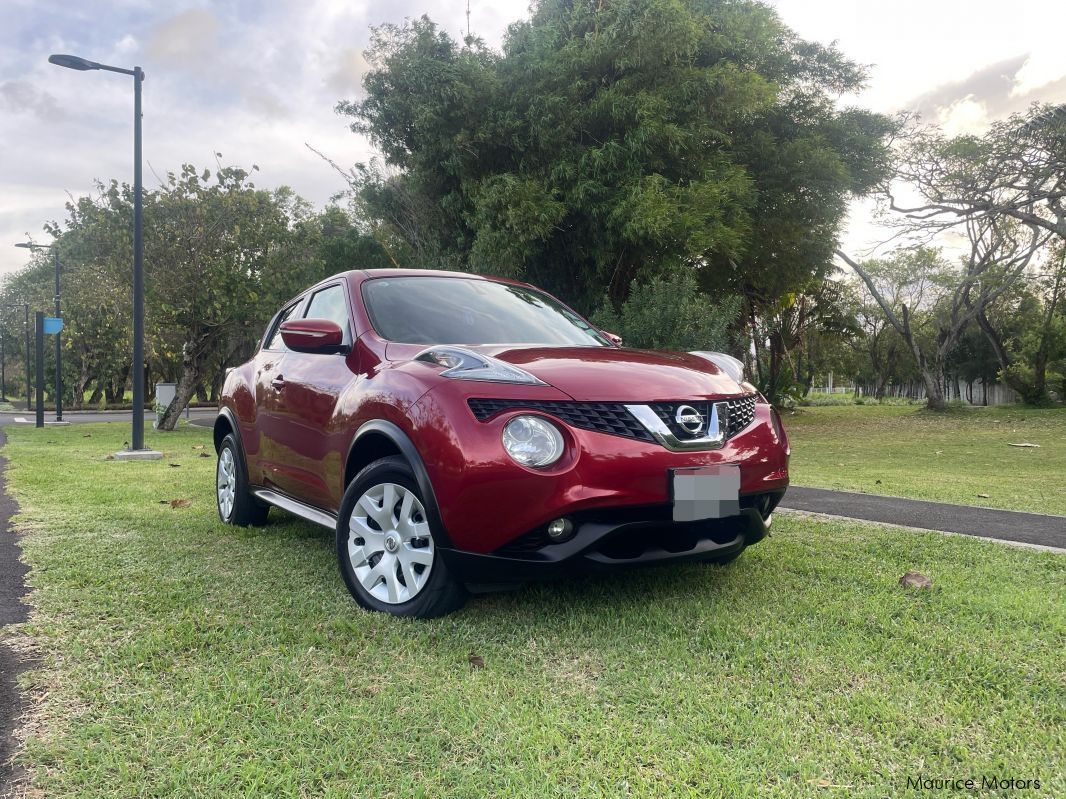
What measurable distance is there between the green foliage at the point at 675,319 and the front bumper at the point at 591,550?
9756 millimetres

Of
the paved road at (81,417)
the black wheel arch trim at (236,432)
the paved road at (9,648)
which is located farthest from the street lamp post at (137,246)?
the paved road at (81,417)

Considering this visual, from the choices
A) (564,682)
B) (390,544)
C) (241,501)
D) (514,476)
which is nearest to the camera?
(564,682)

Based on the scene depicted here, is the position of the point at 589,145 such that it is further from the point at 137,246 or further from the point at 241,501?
the point at 241,501

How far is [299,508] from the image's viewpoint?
4.27 metres

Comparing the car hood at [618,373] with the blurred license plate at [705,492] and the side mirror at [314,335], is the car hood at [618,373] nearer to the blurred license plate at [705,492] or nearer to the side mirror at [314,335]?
the blurred license plate at [705,492]

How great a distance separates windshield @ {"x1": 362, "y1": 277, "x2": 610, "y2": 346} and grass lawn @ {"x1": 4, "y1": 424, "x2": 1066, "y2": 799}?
4.23ft

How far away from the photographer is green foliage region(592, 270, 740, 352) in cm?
1280

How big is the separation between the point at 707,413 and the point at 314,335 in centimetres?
190

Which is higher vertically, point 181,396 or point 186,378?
point 186,378

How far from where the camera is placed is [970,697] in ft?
7.93

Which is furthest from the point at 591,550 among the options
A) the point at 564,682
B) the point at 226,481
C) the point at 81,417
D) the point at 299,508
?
the point at 81,417

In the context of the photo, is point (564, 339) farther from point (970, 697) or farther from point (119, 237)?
point (119, 237)

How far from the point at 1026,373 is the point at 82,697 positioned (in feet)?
129

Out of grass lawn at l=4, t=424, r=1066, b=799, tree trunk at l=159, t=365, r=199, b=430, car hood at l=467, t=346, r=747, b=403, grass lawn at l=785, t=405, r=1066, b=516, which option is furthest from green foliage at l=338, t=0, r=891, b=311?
grass lawn at l=4, t=424, r=1066, b=799
